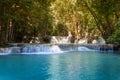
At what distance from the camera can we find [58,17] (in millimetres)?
41562

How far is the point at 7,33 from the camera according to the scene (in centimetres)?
2797

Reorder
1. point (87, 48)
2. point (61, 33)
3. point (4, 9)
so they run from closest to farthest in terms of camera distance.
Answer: point (4, 9) < point (87, 48) < point (61, 33)

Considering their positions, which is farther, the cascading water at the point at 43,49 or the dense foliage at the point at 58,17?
the dense foliage at the point at 58,17

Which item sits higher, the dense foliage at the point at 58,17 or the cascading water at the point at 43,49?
the dense foliage at the point at 58,17

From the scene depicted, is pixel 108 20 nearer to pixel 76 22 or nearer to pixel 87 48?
pixel 87 48

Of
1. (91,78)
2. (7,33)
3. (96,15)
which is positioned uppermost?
(96,15)

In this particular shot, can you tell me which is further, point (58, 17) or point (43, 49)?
point (58, 17)

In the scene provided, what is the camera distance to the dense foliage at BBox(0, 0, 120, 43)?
86.6 ft

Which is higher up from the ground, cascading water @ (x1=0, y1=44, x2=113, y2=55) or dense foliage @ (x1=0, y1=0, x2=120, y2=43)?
dense foliage @ (x1=0, y1=0, x2=120, y2=43)

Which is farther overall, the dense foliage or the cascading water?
the dense foliage

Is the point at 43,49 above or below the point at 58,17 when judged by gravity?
below

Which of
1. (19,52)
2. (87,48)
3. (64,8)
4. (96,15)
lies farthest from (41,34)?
(19,52)

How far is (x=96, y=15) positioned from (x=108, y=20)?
1524mm

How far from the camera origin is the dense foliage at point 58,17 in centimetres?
2638
